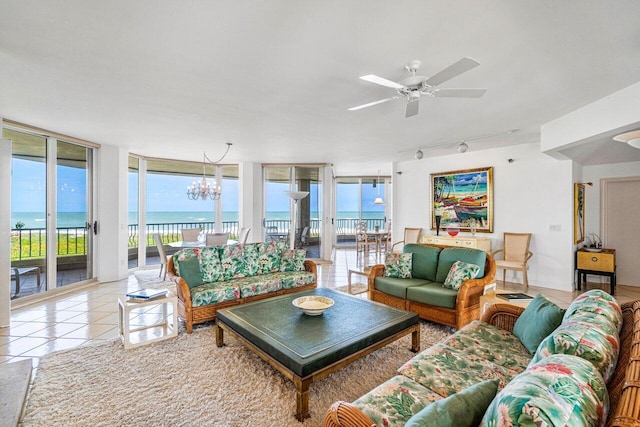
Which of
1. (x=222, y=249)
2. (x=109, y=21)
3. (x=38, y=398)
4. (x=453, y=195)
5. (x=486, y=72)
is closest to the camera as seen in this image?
(x=109, y=21)

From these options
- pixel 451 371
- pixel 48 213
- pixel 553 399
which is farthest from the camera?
pixel 48 213

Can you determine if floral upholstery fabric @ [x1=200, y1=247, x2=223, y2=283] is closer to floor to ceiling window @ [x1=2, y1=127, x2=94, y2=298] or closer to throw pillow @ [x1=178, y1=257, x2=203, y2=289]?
throw pillow @ [x1=178, y1=257, x2=203, y2=289]

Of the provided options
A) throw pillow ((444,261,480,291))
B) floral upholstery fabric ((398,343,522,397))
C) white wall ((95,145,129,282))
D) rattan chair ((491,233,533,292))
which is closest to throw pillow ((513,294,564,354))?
floral upholstery fabric ((398,343,522,397))

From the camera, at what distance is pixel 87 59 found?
2414 mm

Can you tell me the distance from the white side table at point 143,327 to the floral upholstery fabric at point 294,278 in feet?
4.41

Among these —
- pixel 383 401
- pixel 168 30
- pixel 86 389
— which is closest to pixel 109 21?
pixel 168 30

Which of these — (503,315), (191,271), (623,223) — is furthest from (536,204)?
(191,271)

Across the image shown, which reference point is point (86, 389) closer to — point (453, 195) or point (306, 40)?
point (306, 40)

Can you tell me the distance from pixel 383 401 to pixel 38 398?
2.48m

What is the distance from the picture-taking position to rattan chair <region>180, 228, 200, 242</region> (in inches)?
243

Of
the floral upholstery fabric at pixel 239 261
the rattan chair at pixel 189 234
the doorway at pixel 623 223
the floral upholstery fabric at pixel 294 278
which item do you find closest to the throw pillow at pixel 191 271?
the floral upholstery fabric at pixel 239 261

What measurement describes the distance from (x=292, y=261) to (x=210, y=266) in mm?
1195

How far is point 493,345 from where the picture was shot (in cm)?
203

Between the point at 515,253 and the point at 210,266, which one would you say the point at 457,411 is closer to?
the point at 210,266
